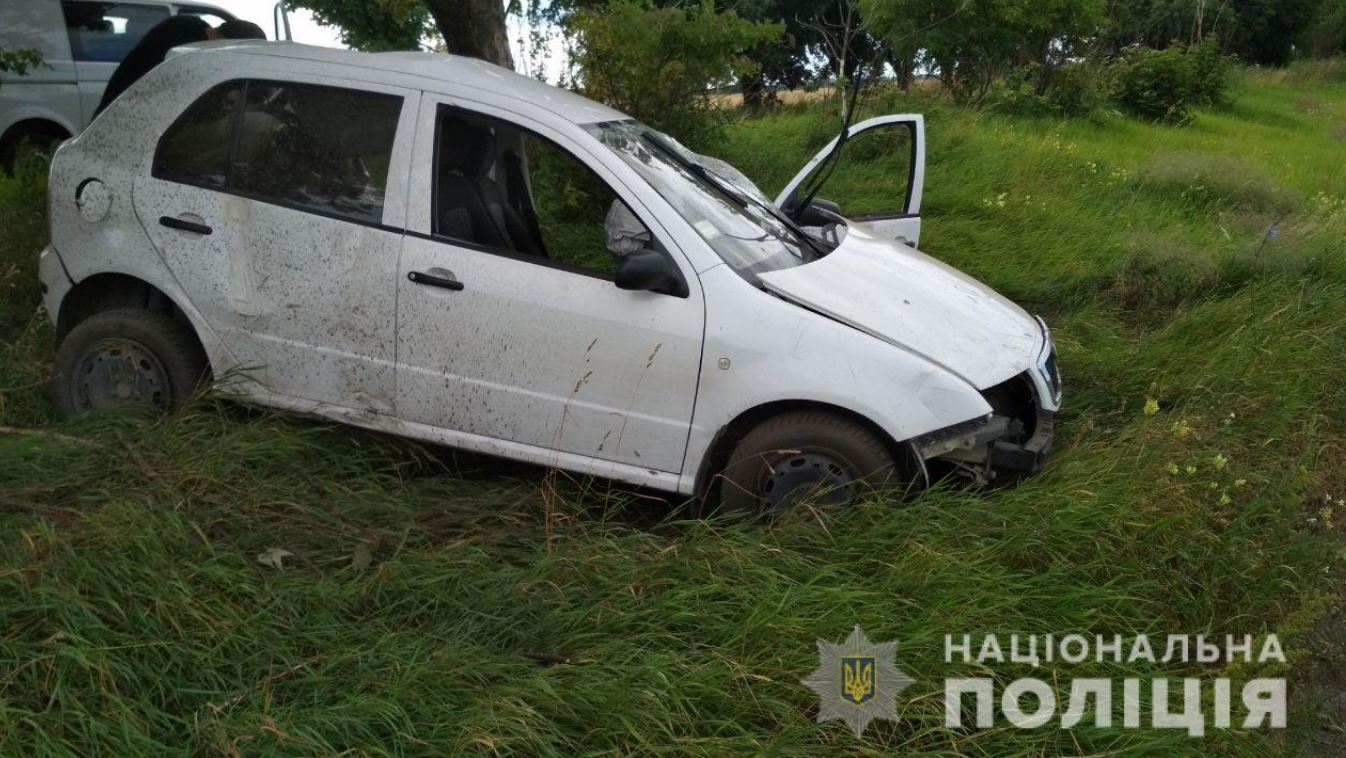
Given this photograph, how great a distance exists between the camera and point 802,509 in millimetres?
3920

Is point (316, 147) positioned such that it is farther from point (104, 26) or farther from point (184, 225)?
point (104, 26)

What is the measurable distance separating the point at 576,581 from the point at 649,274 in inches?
43.2

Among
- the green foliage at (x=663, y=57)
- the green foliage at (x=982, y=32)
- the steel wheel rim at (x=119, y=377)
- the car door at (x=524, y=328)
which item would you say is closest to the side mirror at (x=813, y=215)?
the car door at (x=524, y=328)

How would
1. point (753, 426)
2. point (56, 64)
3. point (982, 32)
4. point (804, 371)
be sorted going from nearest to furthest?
1. point (804, 371)
2. point (753, 426)
3. point (56, 64)
4. point (982, 32)

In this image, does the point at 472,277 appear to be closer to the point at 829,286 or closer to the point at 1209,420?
the point at 829,286

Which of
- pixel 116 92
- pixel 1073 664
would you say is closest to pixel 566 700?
pixel 1073 664

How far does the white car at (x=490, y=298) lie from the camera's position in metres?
3.97

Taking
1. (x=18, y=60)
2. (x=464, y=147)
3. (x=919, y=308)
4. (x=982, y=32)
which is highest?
(x=18, y=60)

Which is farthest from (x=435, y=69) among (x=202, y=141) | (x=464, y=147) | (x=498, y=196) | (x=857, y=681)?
(x=857, y=681)

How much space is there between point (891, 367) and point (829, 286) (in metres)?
0.49

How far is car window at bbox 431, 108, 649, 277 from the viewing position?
430cm

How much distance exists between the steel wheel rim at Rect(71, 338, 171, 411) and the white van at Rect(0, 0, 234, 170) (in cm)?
571

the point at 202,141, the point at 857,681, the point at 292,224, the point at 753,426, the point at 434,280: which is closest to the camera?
the point at 857,681

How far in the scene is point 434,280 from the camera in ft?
13.8
